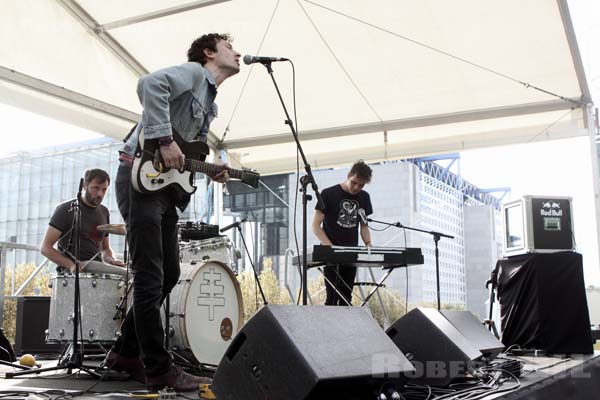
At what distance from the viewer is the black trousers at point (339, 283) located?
12.5 ft

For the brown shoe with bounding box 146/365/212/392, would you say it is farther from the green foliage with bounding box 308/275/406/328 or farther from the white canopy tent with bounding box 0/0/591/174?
the green foliage with bounding box 308/275/406/328

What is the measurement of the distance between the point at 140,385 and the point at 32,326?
8.59 feet

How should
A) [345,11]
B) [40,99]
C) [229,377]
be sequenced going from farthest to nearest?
[345,11] → [40,99] → [229,377]

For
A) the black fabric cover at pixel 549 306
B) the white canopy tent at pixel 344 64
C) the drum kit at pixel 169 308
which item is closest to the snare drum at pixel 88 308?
the drum kit at pixel 169 308

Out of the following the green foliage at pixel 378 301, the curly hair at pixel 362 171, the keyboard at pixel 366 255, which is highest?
the curly hair at pixel 362 171

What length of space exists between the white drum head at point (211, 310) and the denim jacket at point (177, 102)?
1175mm

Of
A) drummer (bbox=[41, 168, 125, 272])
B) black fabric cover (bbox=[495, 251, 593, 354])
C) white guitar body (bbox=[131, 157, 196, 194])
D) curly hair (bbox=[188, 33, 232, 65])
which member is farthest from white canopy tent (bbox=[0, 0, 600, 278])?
white guitar body (bbox=[131, 157, 196, 194])

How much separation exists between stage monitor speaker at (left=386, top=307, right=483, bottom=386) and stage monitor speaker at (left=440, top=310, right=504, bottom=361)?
0.35 m

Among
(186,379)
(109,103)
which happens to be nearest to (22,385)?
(186,379)

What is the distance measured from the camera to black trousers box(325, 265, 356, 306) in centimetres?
380

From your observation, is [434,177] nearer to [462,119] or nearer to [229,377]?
[462,119]

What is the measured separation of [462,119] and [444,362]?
366 cm

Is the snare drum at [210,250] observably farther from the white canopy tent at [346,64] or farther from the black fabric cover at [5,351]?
the white canopy tent at [346,64]

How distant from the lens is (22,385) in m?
2.46
